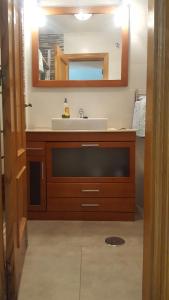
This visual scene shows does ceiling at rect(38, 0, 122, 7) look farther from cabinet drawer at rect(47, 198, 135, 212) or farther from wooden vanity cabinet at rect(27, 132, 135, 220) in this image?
cabinet drawer at rect(47, 198, 135, 212)

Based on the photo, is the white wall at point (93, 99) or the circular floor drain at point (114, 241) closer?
the circular floor drain at point (114, 241)

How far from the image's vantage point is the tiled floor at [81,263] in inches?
62.2

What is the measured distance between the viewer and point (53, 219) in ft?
8.93

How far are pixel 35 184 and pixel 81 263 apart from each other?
103cm

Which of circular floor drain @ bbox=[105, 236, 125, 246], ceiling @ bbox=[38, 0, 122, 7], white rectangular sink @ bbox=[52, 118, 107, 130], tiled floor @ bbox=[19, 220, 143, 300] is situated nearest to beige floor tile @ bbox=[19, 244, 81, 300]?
tiled floor @ bbox=[19, 220, 143, 300]

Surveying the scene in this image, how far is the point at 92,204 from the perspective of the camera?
270cm

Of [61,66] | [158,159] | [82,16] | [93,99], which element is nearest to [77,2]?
[82,16]

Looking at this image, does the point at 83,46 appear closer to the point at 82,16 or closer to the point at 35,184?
the point at 82,16

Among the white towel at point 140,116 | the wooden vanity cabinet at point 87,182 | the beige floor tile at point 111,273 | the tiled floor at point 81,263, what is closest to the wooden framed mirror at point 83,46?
the white towel at point 140,116

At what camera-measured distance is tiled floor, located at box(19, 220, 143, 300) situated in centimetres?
158

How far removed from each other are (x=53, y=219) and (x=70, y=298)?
1.23 meters

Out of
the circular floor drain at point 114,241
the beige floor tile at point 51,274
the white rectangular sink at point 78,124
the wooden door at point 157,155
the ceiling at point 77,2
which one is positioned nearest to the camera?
the wooden door at point 157,155

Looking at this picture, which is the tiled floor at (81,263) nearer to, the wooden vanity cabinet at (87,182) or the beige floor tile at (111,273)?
the beige floor tile at (111,273)

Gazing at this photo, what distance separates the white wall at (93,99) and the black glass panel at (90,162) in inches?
20.7
